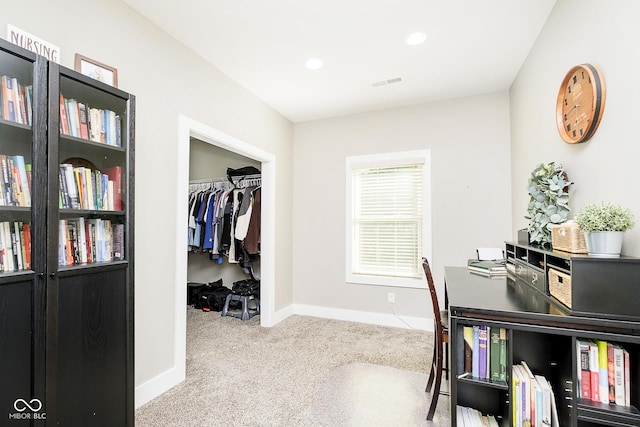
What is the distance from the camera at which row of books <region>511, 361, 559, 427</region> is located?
1185mm

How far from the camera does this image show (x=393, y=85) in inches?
119


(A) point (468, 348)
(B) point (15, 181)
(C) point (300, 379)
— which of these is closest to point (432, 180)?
(A) point (468, 348)

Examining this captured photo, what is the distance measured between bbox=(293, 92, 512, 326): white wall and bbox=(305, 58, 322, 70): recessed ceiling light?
120 centimetres

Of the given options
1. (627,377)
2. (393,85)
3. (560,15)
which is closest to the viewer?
(627,377)

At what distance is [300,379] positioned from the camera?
2281 millimetres

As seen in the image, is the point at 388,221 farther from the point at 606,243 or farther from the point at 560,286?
the point at 606,243

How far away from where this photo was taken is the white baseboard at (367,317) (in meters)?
3.38

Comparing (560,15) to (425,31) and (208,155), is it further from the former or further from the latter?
(208,155)

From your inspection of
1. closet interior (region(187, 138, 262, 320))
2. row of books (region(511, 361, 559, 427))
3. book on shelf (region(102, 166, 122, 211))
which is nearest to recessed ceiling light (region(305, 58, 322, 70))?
closet interior (region(187, 138, 262, 320))

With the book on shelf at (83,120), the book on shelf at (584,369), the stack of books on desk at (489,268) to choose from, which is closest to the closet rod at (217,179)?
the book on shelf at (83,120)

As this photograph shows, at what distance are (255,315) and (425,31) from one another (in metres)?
3.60

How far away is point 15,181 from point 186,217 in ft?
3.87

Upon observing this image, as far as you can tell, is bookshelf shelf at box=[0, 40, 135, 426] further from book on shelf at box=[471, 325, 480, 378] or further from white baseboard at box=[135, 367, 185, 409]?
book on shelf at box=[471, 325, 480, 378]

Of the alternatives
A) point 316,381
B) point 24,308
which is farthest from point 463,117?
point 24,308
